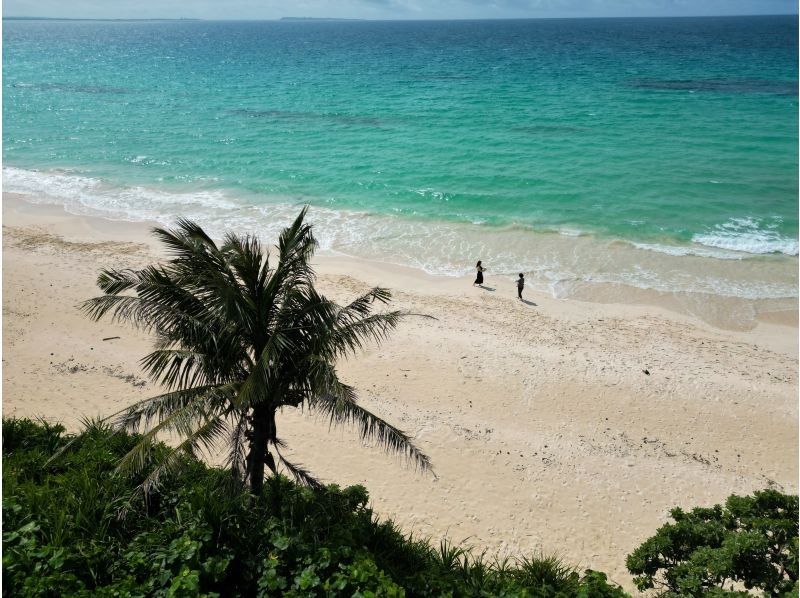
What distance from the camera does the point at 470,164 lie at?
3672cm

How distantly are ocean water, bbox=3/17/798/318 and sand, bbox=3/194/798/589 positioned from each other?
4.00 m

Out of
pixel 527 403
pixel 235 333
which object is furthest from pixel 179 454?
pixel 527 403

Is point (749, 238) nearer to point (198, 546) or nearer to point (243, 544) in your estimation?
point (243, 544)

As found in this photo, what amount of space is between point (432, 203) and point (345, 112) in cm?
2471

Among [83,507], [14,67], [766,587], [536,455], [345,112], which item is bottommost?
[536,455]

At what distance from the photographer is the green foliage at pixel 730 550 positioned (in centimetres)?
762

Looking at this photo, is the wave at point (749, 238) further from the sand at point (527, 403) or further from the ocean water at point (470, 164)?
the sand at point (527, 403)

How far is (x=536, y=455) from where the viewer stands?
13.5 meters

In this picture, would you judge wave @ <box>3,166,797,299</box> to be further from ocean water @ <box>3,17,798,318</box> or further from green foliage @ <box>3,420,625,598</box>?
green foliage @ <box>3,420,625,598</box>

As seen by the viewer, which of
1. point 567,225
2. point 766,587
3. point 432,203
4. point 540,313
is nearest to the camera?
point 766,587

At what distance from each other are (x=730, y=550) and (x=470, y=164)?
31513 mm

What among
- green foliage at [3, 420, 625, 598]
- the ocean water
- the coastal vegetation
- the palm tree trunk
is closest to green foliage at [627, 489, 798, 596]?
the coastal vegetation

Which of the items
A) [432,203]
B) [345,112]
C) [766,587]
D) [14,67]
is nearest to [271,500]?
[766,587]

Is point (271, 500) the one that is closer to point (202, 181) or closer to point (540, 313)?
point (540, 313)
